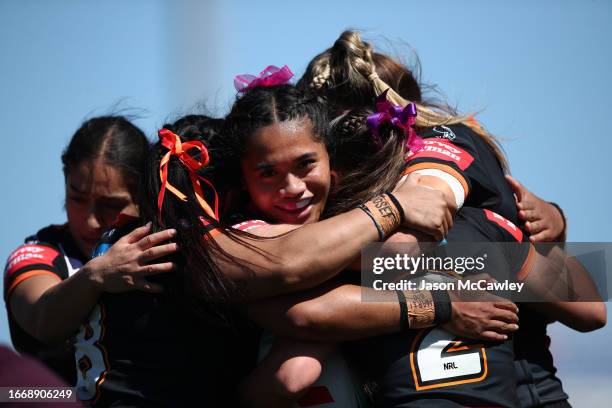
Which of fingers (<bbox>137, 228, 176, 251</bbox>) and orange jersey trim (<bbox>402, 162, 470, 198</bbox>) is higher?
orange jersey trim (<bbox>402, 162, 470, 198</bbox>)

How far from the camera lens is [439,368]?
8.73 ft

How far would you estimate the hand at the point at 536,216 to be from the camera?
10.5 feet

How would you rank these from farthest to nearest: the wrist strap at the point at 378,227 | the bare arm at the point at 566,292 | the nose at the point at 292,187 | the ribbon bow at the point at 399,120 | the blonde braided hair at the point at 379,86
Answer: the blonde braided hair at the point at 379,86, the ribbon bow at the point at 399,120, the bare arm at the point at 566,292, the nose at the point at 292,187, the wrist strap at the point at 378,227

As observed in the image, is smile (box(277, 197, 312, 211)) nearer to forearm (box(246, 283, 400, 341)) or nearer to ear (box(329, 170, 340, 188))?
ear (box(329, 170, 340, 188))

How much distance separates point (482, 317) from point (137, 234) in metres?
1.26

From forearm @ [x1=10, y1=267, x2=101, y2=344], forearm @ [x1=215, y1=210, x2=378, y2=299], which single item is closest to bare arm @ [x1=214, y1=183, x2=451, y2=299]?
forearm @ [x1=215, y1=210, x2=378, y2=299]

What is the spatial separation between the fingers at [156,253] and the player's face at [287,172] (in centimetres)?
42

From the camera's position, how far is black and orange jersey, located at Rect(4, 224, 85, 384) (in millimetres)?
3418

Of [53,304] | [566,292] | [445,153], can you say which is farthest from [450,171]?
[53,304]

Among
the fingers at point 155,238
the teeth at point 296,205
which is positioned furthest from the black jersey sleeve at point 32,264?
the teeth at point 296,205

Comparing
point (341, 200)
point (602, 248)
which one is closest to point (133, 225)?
point (341, 200)

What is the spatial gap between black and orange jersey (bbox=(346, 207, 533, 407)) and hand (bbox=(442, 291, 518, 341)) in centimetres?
4

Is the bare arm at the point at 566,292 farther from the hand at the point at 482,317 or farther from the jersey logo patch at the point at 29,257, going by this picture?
the jersey logo patch at the point at 29,257

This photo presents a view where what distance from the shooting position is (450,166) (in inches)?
117
